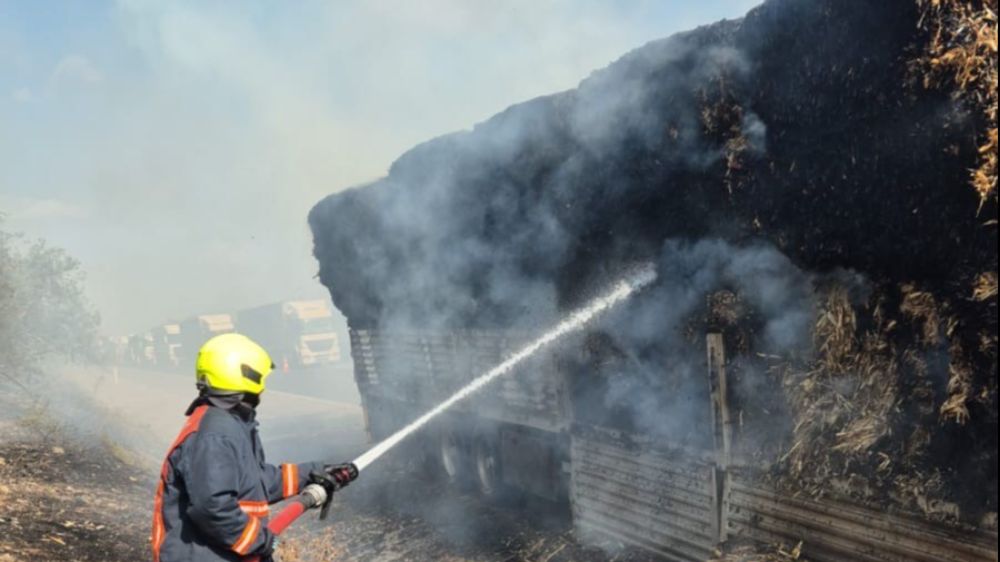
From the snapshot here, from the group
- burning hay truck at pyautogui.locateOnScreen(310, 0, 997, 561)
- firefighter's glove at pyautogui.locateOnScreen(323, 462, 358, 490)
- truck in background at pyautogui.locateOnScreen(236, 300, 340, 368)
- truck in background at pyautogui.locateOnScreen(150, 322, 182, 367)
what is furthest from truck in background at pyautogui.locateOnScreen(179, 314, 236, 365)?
firefighter's glove at pyautogui.locateOnScreen(323, 462, 358, 490)

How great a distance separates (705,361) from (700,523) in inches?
46.6

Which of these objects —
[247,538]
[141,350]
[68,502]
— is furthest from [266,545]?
[141,350]

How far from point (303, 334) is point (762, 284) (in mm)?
23613

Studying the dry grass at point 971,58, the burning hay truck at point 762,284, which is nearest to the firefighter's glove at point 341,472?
the burning hay truck at point 762,284

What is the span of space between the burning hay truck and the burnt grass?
3.94m

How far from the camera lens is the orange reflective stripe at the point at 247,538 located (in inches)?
121

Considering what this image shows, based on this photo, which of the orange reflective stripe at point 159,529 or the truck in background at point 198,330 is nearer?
the orange reflective stripe at point 159,529

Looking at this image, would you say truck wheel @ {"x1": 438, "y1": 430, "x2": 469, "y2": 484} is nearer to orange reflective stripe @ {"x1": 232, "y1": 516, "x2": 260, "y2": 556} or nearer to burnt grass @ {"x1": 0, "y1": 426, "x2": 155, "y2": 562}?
burnt grass @ {"x1": 0, "y1": 426, "x2": 155, "y2": 562}

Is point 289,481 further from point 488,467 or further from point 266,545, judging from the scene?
point 488,467

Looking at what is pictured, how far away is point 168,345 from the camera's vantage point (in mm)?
33406

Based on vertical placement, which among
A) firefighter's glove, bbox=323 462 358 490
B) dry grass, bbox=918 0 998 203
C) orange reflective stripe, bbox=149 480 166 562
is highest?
dry grass, bbox=918 0 998 203

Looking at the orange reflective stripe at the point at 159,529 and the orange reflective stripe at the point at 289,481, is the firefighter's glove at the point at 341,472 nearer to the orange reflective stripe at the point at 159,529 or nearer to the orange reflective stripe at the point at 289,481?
the orange reflective stripe at the point at 289,481

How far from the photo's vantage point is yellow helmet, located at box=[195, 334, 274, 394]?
3.23 meters

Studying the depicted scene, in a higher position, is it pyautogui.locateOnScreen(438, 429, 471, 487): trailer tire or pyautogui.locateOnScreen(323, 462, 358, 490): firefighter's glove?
pyautogui.locateOnScreen(323, 462, 358, 490): firefighter's glove
